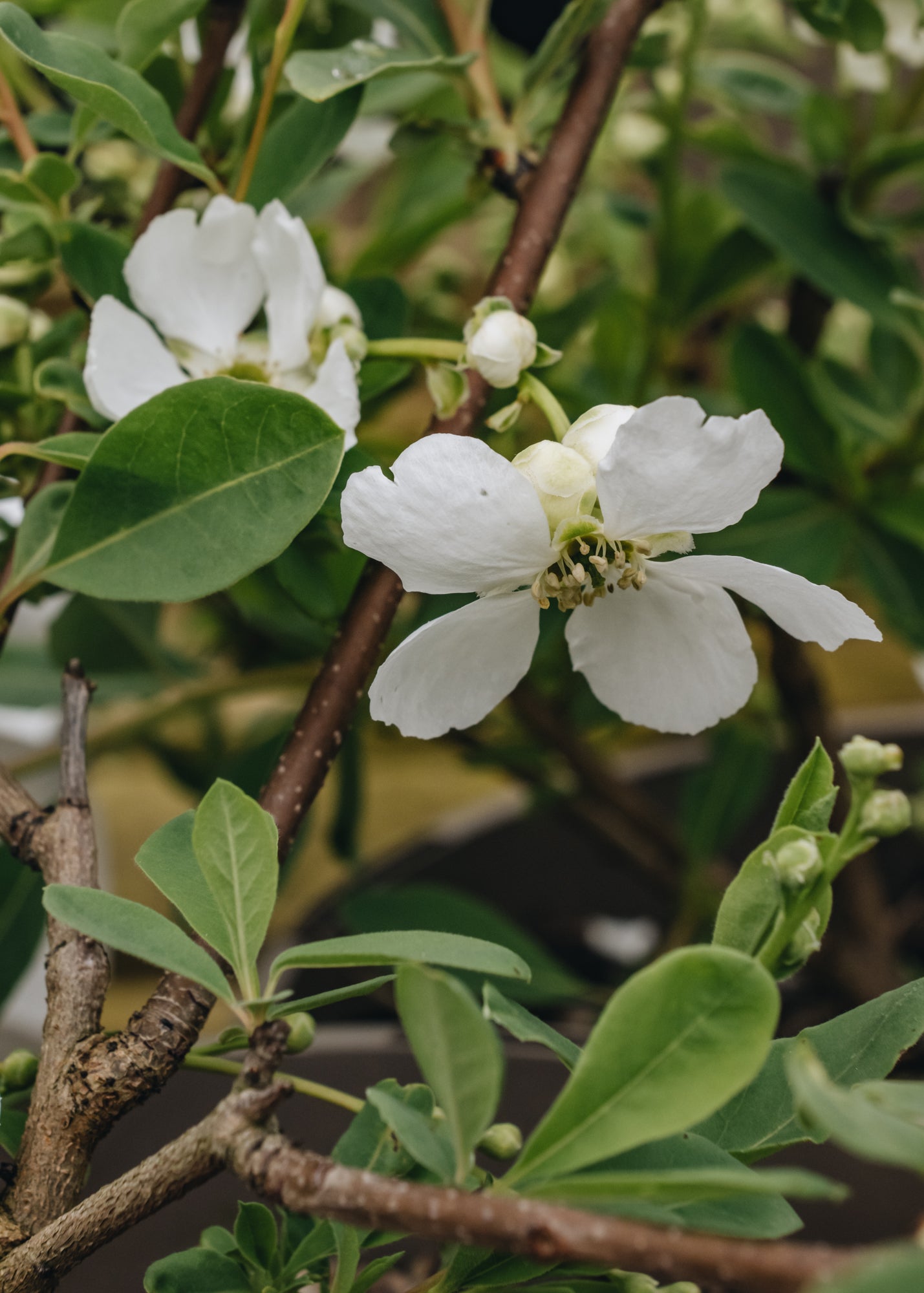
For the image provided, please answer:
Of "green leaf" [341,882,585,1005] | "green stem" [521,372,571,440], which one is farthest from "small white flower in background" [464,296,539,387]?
"green leaf" [341,882,585,1005]

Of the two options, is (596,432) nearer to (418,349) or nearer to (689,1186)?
(418,349)

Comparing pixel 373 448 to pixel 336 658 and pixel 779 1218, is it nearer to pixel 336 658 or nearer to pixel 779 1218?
pixel 336 658

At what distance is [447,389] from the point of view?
33 centimetres

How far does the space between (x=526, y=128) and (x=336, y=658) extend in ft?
0.73

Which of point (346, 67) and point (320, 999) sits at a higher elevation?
point (346, 67)

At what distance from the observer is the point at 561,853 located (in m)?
0.91

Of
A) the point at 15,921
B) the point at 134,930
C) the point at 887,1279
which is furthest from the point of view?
the point at 15,921

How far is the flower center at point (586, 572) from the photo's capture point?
31cm

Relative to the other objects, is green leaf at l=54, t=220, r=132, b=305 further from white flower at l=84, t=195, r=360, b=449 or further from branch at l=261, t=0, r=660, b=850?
branch at l=261, t=0, r=660, b=850

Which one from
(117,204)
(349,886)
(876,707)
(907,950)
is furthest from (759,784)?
(117,204)

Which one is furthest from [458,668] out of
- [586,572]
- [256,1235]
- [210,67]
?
[210,67]

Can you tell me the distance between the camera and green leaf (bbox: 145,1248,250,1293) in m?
0.24

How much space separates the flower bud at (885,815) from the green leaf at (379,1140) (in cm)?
11

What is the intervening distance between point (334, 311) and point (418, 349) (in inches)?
1.9
